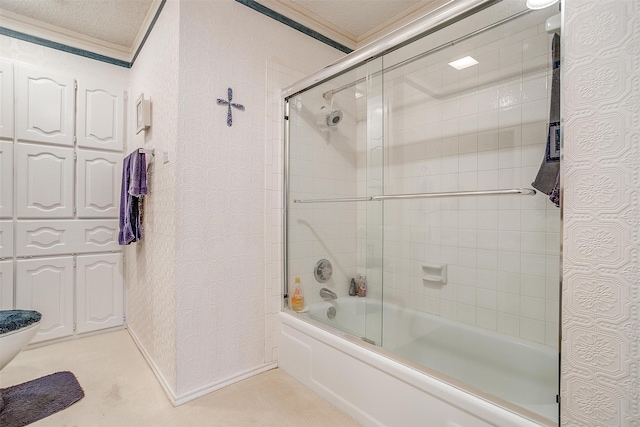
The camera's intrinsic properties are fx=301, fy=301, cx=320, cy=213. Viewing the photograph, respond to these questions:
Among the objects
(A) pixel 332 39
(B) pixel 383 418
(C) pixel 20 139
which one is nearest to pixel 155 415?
(B) pixel 383 418

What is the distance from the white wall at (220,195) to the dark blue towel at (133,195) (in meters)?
0.48

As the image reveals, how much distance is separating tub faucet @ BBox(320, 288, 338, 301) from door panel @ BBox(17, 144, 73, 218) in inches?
86.4

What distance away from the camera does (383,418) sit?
1.44 m

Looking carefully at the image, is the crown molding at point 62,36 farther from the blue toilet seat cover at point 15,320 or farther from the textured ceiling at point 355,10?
the blue toilet seat cover at point 15,320

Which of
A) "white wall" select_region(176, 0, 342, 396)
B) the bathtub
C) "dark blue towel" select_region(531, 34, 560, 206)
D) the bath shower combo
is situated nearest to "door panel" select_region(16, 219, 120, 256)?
"white wall" select_region(176, 0, 342, 396)

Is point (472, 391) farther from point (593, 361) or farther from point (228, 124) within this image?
point (228, 124)

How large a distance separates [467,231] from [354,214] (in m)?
0.77

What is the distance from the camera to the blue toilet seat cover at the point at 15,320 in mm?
1594

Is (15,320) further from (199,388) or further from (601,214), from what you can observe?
(601,214)

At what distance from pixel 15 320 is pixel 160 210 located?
3.05 ft

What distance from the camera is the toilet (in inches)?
62.2

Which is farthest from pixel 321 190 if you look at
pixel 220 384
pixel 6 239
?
pixel 6 239

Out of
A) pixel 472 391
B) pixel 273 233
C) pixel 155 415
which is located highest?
pixel 273 233

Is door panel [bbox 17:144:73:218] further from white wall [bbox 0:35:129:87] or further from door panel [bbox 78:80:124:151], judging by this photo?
white wall [bbox 0:35:129:87]
